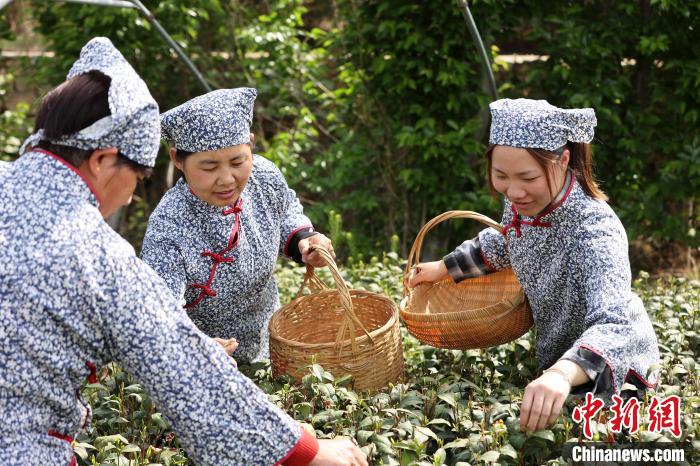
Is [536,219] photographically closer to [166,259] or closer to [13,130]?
[166,259]

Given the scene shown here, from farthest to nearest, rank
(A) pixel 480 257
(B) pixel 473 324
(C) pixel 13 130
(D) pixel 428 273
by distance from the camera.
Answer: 1. (C) pixel 13 130
2. (D) pixel 428 273
3. (A) pixel 480 257
4. (B) pixel 473 324

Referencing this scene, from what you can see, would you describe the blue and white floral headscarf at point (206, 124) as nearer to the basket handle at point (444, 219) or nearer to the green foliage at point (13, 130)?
the basket handle at point (444, 219)

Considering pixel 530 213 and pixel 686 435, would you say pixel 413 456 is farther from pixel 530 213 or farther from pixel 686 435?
pixel 530 213

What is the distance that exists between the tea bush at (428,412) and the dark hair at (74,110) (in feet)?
2.77

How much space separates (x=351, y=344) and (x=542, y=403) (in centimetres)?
75

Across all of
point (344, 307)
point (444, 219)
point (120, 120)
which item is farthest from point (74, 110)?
point (444, 219)

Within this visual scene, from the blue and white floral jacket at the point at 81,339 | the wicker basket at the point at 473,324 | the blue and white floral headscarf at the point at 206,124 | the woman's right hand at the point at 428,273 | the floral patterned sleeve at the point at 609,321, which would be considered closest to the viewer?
the blue and white floral jacket at the point at 81,339

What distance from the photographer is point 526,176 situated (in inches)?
97.9

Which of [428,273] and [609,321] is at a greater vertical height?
[609,321]

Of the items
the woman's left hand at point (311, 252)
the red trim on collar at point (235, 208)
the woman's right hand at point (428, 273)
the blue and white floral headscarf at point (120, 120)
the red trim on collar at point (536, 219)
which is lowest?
the woman's right hand at point (428, 273)

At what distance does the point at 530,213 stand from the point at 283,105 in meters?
4.39

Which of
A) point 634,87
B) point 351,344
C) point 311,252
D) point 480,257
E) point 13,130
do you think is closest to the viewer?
point 351,344

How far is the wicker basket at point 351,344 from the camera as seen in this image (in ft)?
8.29

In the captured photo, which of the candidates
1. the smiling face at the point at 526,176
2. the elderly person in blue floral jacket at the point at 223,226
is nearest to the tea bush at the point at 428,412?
the elderly person in blue floral jacket at the point at 223,226
